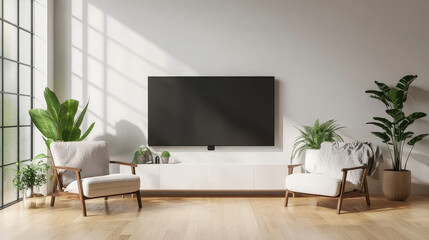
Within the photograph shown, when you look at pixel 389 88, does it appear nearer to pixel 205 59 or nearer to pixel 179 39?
pixel 205 59

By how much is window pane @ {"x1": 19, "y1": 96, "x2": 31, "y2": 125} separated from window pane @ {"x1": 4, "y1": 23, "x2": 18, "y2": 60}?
24.1 inches

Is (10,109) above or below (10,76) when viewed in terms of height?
below

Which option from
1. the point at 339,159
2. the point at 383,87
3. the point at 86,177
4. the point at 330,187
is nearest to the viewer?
the point at 330,187

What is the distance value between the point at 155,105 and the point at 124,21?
1326 millimetres

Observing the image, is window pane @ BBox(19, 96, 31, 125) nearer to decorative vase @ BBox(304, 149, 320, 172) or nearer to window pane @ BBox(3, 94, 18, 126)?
window pane @ BBox(3, 94, 18, 126)

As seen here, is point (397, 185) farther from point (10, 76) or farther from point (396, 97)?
point (10, 76)

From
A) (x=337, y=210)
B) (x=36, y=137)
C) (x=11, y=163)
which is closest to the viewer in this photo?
(x=337, y=210)

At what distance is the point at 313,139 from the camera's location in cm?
630

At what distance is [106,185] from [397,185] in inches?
149

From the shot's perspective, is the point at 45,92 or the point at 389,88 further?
the point at 389,88

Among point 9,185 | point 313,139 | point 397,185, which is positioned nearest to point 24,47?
point 9,185

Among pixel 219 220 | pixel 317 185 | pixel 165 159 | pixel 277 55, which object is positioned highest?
pixel 277 55

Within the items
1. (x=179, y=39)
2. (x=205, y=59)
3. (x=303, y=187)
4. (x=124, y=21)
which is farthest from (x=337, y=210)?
(x=124, y=21)

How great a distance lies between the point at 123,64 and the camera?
6.56m
